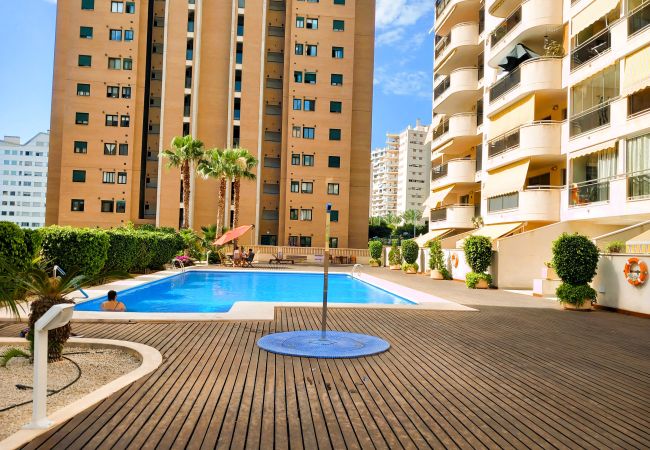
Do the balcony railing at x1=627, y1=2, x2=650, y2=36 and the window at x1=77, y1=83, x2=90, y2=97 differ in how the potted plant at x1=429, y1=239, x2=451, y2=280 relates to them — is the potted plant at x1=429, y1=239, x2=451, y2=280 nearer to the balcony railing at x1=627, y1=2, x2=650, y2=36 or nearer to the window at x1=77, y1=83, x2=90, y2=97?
the balcony railing at x1=627, y1=2, x2=650, y2=36

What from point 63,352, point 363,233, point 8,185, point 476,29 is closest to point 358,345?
point 63,352

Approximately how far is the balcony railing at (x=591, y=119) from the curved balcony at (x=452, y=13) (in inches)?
561

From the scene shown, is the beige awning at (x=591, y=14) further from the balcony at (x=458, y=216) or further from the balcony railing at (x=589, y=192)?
the balcony at (x=458, y=216)

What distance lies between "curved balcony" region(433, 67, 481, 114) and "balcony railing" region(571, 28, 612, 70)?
391 inches

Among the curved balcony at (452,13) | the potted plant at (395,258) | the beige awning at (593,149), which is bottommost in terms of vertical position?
the potted plant at (395,258)

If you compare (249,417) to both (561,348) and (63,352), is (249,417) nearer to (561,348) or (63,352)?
(63,352)

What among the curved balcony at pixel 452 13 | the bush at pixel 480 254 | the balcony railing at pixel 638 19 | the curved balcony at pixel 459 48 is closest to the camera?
the balcony railing at pixel 638 19

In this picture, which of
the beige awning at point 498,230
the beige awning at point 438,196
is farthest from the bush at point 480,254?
the beige awning at point 438,196

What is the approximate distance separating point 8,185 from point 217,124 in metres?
149

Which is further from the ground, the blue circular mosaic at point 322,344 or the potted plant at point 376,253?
the potted plant at point 376,253

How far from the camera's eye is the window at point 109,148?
48344 millimetres

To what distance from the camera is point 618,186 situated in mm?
18266

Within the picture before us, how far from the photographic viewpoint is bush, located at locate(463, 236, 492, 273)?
21.3 meters

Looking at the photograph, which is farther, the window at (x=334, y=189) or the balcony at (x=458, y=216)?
the window at (x=334, y=189)
